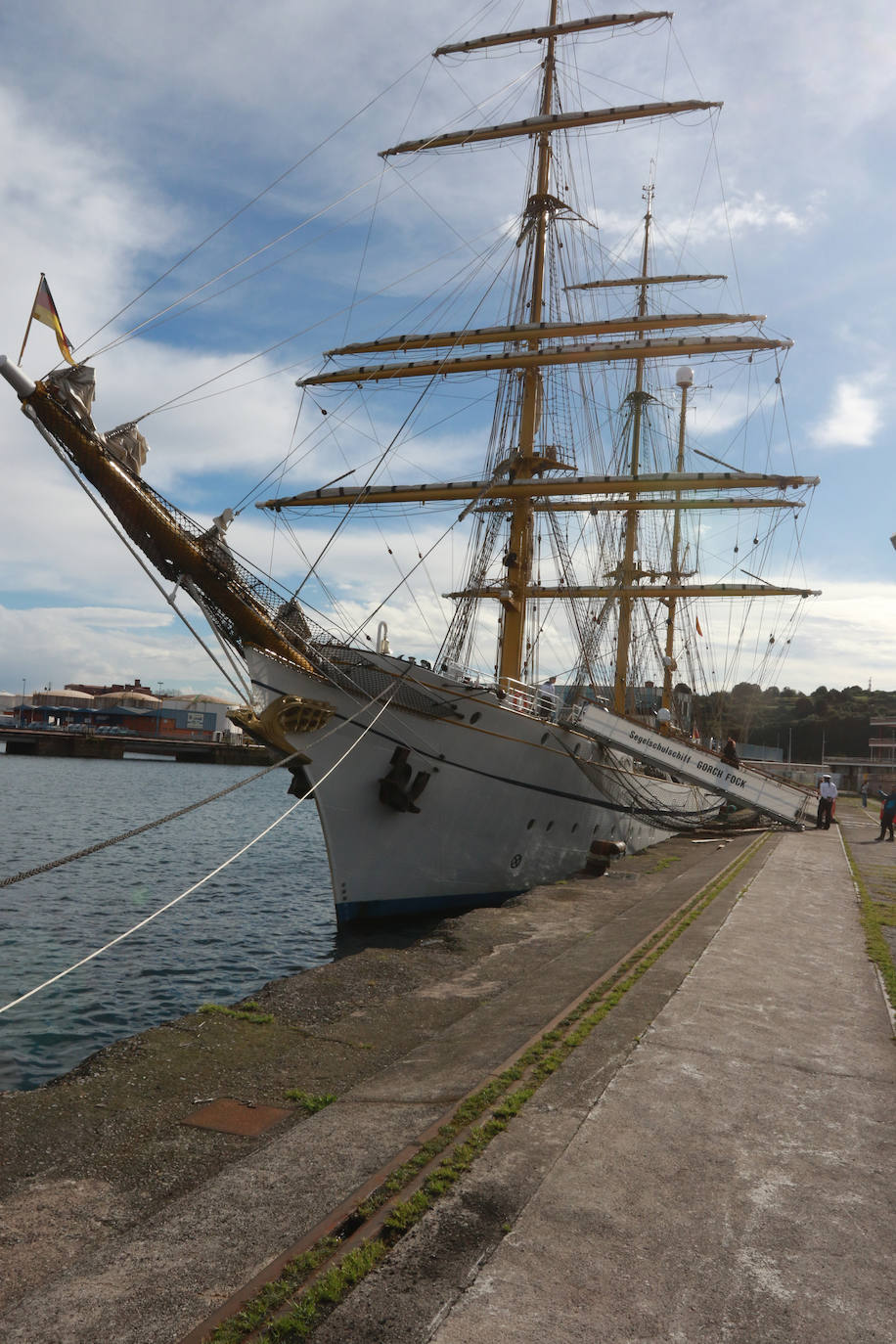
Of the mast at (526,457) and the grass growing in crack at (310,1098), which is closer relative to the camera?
the grass growing in crack at (310,1098)

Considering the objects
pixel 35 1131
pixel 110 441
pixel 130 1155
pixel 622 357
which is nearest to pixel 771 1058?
pixel 130 1155

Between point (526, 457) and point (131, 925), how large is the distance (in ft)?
46.8

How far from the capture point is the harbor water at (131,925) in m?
9.33

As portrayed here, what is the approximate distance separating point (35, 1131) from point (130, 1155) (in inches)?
30.7

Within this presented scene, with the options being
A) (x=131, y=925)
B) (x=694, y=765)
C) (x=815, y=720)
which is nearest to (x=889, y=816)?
(x=694, y=765)

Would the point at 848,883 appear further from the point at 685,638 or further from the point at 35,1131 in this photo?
the point at 685,638

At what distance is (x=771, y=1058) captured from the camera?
5.24m

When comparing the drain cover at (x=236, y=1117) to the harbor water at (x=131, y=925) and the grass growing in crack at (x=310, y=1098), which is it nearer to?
the grass growing in crack at (x=310, y=1098)

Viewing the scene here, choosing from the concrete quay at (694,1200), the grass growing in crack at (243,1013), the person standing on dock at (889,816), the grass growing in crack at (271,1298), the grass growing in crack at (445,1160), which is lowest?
the grass growing in crack at (243,1013)

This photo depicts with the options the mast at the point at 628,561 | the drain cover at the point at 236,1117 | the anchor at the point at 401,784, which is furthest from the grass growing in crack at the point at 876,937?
the mast at the point at 628,561

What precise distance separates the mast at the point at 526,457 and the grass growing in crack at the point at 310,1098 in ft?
47.9

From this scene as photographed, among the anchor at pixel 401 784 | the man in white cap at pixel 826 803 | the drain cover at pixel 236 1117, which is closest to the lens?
the drain cover at pixel 236 1117

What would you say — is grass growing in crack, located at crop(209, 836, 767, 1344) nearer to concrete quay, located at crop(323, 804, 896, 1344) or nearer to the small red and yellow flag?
concrete quay, located at crop(323, 804, 896, 1344)

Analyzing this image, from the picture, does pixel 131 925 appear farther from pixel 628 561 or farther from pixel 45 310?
pixel 628 561
